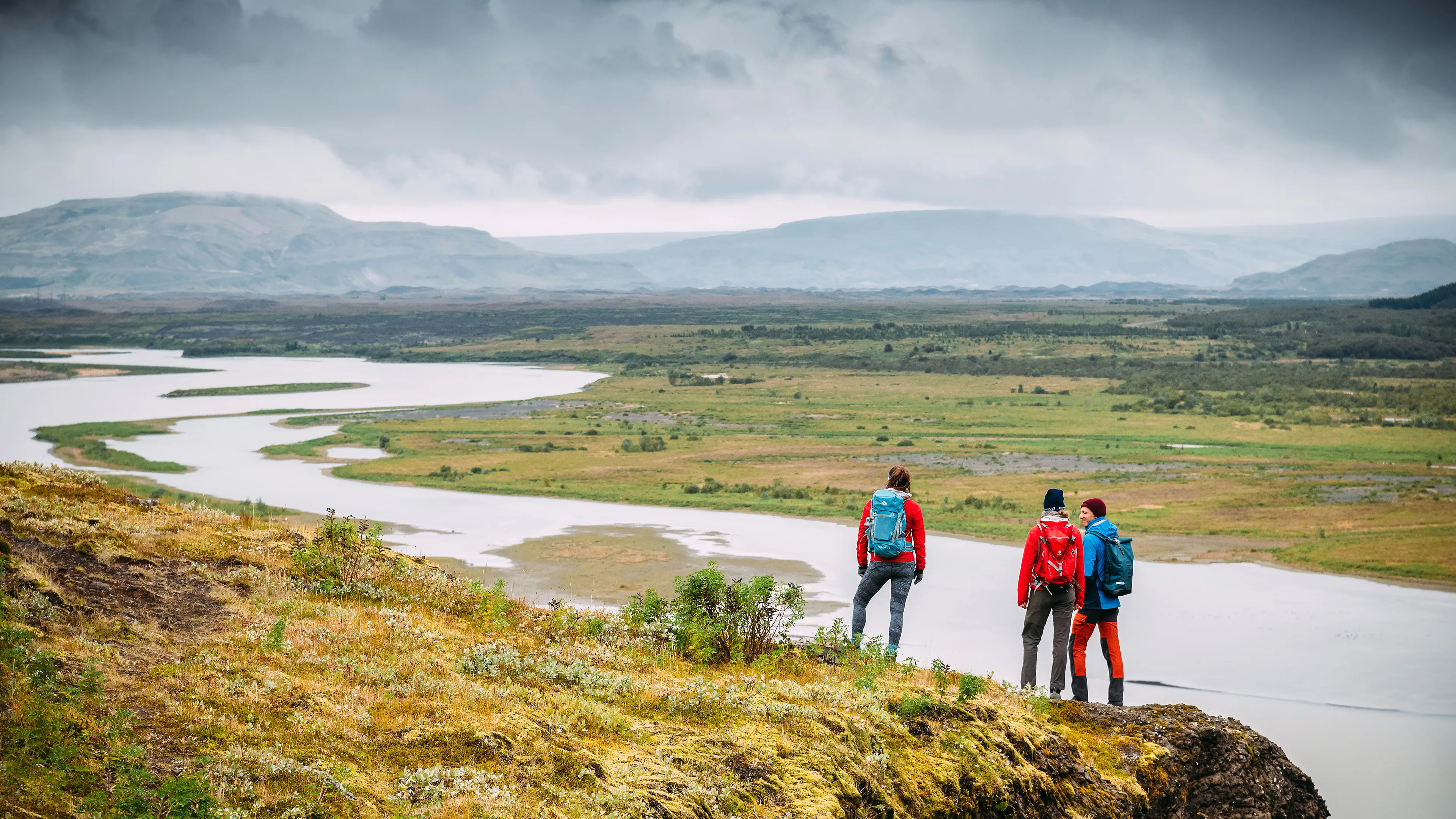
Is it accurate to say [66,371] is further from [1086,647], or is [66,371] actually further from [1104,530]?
[1104,530]

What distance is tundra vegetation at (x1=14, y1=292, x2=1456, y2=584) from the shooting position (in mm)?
34562

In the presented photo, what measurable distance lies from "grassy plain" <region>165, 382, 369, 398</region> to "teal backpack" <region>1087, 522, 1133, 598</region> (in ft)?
242

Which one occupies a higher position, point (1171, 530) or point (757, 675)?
point (757, 675)

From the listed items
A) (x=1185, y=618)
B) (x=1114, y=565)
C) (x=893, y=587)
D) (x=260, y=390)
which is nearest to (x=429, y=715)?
(x=893, y=587)

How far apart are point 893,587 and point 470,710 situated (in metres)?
4.76

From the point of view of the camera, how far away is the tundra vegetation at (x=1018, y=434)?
113 feet

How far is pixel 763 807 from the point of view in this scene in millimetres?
7289

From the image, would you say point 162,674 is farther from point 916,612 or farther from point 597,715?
point 916,612

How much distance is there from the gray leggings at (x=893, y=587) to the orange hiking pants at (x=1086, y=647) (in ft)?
5.43

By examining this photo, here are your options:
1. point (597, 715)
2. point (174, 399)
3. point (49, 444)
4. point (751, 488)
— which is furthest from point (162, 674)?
point (174, 399)

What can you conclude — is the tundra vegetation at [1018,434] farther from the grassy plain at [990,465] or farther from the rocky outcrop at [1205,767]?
the rocky outcrop at [1205,767]

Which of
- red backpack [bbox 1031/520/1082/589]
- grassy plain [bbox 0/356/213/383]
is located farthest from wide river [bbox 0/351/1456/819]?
grassy plain [bbox 0/356/213/383]

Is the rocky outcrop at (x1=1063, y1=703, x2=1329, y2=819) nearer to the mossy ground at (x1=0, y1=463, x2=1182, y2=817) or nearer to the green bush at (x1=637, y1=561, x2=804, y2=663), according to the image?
the mossy ground at (x1=0, y1=463, x2=1182, y2=817)

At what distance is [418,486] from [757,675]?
33.6m
